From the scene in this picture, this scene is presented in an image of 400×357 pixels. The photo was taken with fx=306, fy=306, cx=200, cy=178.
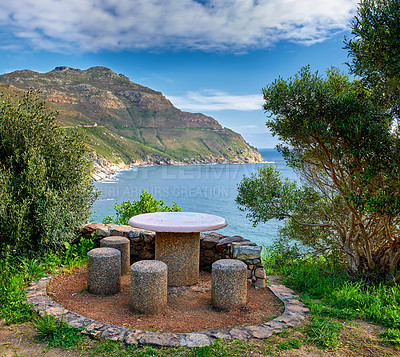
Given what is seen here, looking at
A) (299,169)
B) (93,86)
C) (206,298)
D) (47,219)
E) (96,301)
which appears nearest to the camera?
(96,301)

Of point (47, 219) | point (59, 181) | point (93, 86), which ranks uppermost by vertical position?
point (93, 86)

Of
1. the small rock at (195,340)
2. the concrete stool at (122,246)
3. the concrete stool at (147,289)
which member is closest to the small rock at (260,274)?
the concrete stool at (147,289)

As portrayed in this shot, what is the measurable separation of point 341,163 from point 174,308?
4291 millimetres

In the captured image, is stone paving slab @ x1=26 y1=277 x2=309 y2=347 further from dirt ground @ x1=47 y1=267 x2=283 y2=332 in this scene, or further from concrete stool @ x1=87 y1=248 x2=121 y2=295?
concrete stool @ x1=87 y1=248 x2=121 y2=295

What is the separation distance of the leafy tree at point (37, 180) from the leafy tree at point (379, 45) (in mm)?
6424

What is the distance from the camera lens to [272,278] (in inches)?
270

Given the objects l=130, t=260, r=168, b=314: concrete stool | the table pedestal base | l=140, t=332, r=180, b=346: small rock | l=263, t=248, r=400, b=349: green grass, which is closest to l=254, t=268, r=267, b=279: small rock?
l=263, t=248, r=400, b=349: green grass

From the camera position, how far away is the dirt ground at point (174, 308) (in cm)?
441

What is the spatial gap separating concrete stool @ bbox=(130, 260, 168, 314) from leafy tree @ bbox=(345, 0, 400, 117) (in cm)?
508

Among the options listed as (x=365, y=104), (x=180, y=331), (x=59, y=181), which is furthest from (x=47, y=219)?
(x=365, y=104)

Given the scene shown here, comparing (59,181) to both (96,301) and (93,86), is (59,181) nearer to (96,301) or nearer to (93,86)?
(96,301)

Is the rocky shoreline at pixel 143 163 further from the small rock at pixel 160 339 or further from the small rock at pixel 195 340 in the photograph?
the small rock at pixel 195 340

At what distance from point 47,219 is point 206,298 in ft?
12.0

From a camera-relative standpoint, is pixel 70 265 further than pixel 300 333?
Yes
